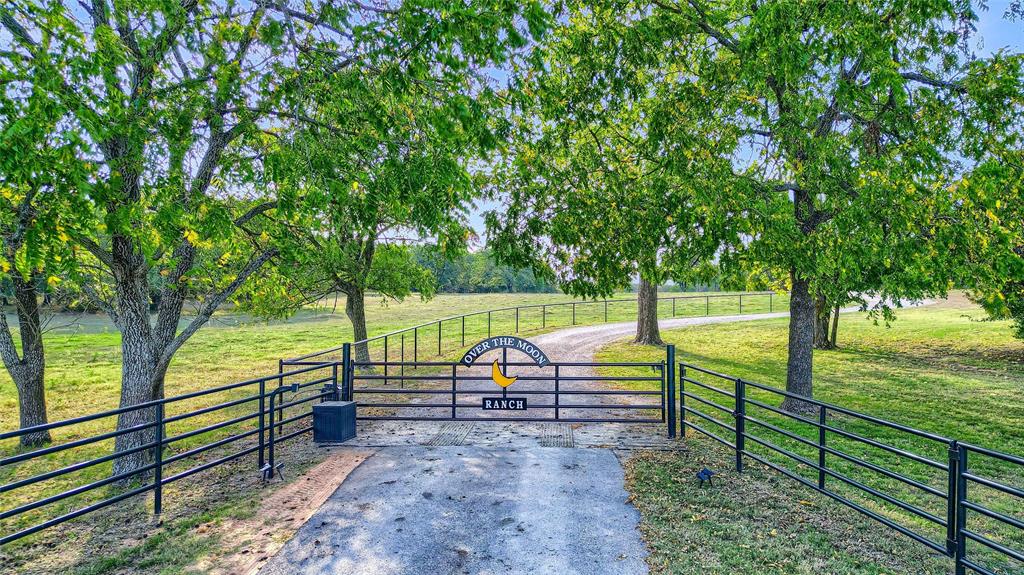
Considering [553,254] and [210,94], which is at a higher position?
[210,94]

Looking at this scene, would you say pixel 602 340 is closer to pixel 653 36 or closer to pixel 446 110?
pixel 653 36

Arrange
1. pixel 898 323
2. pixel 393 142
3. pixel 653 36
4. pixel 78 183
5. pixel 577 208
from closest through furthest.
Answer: pixel 78 183
pixel 393 142
pixel 653 36
pixel 577 208
pixel 898 323

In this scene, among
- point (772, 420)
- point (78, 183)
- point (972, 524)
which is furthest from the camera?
point (772, 420)

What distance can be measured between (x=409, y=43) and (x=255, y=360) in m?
18.5

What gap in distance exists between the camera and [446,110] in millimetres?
6555

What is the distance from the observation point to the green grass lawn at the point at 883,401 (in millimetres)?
5949

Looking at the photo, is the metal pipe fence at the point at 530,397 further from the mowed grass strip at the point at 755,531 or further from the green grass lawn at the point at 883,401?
the mowed grass strip at the point at 755,531

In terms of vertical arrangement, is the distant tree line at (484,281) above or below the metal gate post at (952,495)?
above

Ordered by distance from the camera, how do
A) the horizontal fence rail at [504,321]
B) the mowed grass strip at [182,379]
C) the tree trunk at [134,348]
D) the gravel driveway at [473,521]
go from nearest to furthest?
the gravel driveway at [473,521], the tree trunk at [134,348], the mowed grass strip at [182,379], the horizontal fence rail at [504,321]

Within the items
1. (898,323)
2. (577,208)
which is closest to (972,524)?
(577,208)

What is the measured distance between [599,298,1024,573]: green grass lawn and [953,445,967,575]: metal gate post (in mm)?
746

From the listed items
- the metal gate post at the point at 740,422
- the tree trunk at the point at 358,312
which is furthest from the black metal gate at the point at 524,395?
the metal gate post at the point at 740,422

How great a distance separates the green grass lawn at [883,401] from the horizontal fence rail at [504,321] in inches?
240

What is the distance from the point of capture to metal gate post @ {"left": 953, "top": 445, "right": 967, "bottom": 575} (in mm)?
4250
